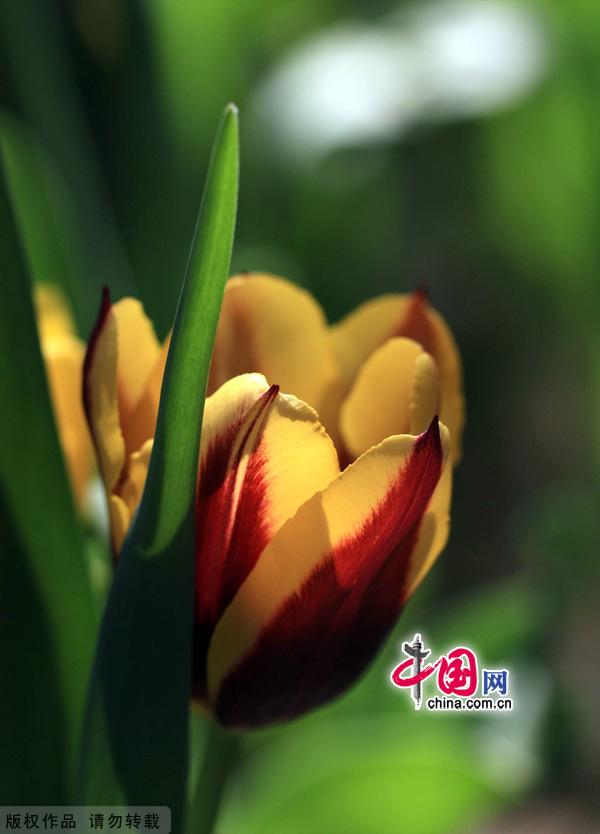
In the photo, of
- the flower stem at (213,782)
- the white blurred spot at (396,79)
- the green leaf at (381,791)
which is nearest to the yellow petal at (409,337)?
the flower stem at (213,782)

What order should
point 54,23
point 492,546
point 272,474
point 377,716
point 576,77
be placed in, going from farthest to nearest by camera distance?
1. point 492,546
2. point 576,77
3. point 54,23
4. point 377,716
5. point 272,474

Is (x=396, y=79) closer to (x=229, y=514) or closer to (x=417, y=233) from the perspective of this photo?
(x=417, y=233)

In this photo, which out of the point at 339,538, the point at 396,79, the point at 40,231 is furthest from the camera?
the point at 396,79

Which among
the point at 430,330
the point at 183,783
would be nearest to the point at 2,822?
the point at 183,783

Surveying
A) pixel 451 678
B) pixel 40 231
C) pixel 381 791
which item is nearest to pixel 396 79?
pixel 40 231

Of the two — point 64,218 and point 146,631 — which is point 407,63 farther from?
point 146,631

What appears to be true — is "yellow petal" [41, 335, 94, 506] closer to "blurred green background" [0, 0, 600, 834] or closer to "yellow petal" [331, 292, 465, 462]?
"yellow petal" [331, 292, 465, 462]

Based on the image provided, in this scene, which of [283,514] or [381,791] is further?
[381,791]

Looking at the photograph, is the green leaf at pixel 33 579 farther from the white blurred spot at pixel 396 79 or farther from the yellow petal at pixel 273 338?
the white blurred spot at pixel 396 79
